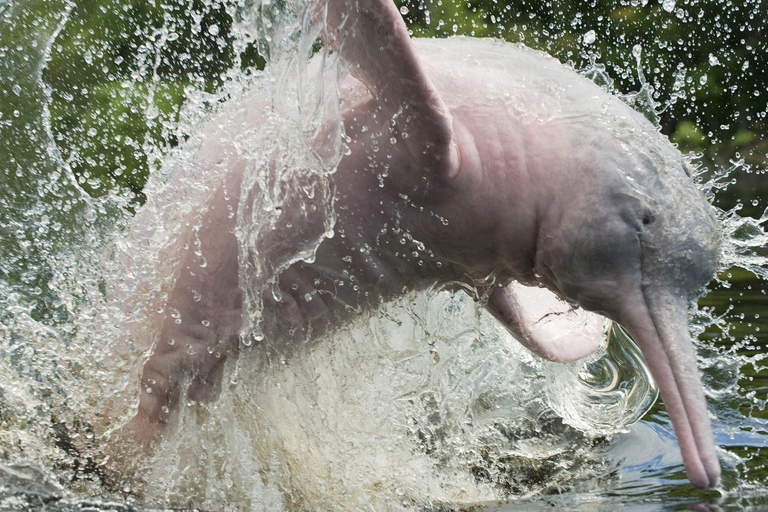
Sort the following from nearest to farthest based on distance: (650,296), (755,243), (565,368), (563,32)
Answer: (650,296), (755,243), (565,368), (563,32)

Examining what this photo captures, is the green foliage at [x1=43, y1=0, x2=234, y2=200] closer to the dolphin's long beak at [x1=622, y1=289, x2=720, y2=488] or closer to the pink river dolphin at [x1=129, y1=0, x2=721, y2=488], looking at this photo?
the pink river dolphin at [x1=129, y1=0, x2=721, y2=488]

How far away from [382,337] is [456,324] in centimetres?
59

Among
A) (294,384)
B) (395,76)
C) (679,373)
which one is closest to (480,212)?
(395,76)

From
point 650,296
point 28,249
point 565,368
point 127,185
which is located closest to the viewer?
point 650,296

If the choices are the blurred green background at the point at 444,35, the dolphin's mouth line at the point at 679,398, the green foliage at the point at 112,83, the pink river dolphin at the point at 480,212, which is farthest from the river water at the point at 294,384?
the green foliage at the point at 112,83

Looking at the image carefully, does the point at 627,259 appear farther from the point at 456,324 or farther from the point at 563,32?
the point at 563,32

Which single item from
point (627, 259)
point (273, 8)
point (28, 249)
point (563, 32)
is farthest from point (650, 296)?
point (563, 32)

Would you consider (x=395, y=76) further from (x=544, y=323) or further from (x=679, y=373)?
(x=544, y=323)

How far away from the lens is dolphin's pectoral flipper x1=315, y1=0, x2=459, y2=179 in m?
2.82

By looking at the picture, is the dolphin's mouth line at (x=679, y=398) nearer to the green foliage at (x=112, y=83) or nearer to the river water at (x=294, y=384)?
the river water at (x=294, y=384)

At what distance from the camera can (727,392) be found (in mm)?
4820

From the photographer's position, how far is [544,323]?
4.25 metres

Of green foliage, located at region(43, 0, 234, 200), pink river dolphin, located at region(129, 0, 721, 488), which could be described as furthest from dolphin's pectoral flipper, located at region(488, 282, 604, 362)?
green foliage, located at region(43, 0, 234, 200)

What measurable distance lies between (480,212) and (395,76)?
0.61 meters
